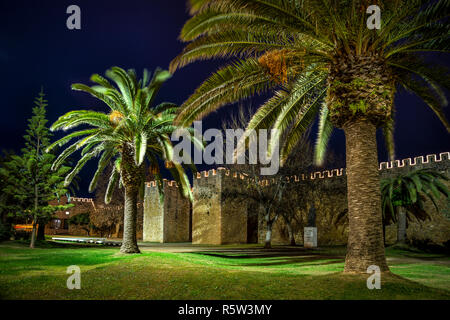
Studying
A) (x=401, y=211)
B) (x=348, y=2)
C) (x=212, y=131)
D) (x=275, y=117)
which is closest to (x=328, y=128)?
(x=275, y=117)

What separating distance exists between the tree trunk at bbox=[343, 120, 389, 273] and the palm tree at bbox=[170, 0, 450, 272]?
21 mm

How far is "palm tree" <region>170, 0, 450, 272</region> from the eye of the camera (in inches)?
297

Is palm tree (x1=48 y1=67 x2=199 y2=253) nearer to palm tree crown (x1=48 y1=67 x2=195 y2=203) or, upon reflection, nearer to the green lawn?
palm tree crown (x1=48 y1=67 x2=195 y2=203)

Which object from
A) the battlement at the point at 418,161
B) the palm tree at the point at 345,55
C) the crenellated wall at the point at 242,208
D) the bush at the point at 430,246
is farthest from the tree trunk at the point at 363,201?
the battlement at the point at 418,161

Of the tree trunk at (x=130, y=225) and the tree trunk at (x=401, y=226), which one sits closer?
the tree trunk at (x=130, y=225)

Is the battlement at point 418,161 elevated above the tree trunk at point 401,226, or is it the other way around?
the battlement at point 418,161

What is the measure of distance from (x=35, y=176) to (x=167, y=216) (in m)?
13.7

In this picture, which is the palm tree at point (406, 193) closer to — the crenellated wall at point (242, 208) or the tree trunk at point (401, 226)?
the tree trunk at point (401, 226)

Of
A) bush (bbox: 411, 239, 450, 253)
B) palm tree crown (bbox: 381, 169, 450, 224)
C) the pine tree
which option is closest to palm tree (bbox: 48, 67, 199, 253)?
the pine tree

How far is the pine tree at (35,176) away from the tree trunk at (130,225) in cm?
535

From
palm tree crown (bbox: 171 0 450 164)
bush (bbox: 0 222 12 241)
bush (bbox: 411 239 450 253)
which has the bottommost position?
bush (bbox: 411 239 450 253)

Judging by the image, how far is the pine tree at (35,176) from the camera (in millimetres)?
16969

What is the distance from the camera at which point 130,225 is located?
45.4 feet

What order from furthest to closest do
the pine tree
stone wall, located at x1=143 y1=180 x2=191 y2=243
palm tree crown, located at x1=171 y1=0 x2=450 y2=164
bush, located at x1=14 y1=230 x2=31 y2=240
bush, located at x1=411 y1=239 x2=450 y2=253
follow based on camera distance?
stone wall, located at x1=143 y1=180 x2=191 y2=243 < bush, located at x1=14 y1=230 x2=31 y2=240 < bush, located at x1=411 y1=239 x2=450 y2=253 < the pine tree < palm tree crown, located at x1=171 y1=0 x2=450 y2=164
